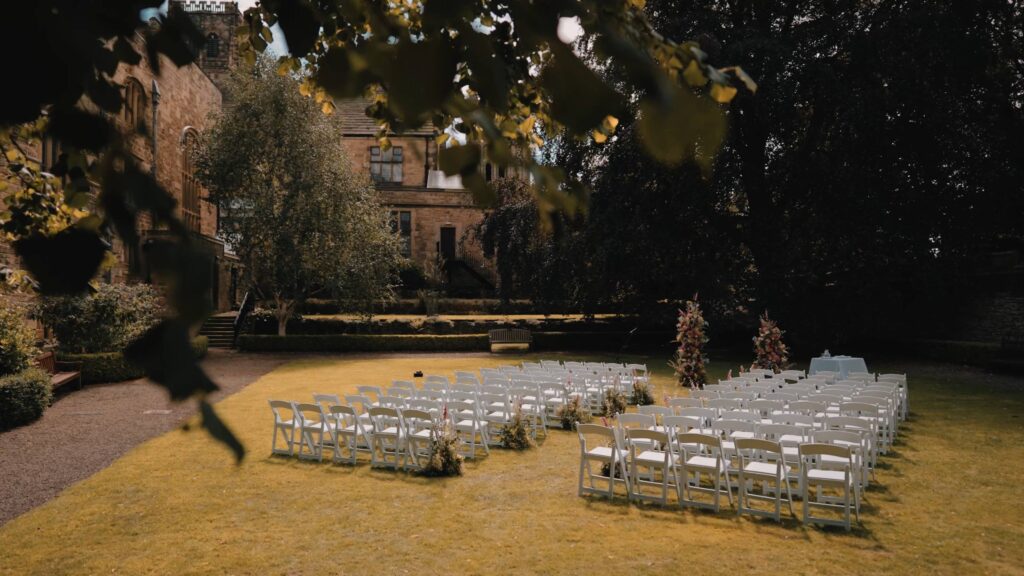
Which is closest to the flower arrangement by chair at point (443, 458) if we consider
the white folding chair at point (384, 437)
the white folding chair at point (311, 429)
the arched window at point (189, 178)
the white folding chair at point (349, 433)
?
the white folding chair at point (384, 437)

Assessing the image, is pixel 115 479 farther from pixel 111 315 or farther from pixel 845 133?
pixel 845 133

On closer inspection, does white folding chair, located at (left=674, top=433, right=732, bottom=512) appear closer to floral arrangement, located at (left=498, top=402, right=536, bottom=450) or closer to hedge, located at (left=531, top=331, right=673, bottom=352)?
floral arrangement, located at (left=498, top=402, right=536, bottom=450)

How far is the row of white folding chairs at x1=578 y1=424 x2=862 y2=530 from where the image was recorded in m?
7.08

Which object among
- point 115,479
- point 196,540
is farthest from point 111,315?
point 196,540

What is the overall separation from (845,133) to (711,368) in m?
8.67

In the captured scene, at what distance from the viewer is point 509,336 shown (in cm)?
2972

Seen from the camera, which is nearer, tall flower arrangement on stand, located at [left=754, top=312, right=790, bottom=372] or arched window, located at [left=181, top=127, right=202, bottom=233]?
tall flower arrangement on stand, located at [left=754, top=312, right=790, bottom=372]

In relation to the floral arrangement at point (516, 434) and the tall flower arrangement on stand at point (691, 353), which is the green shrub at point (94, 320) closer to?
the floral arrangement at point (516, 434)

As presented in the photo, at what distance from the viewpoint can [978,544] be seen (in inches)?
259

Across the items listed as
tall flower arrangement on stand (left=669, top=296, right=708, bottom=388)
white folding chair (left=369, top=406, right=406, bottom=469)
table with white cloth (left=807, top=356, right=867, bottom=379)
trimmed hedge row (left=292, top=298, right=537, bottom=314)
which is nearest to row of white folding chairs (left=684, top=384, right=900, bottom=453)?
white folding chair (left=369, top=406, right=406, bottom=469)

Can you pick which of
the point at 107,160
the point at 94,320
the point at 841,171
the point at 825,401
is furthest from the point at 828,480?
the point at 94,320

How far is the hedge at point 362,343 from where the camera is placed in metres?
28.3

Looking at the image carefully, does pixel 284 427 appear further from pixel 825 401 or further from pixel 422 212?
pixel 422 212

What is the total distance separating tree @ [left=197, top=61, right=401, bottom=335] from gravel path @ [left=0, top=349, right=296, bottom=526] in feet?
33.9
